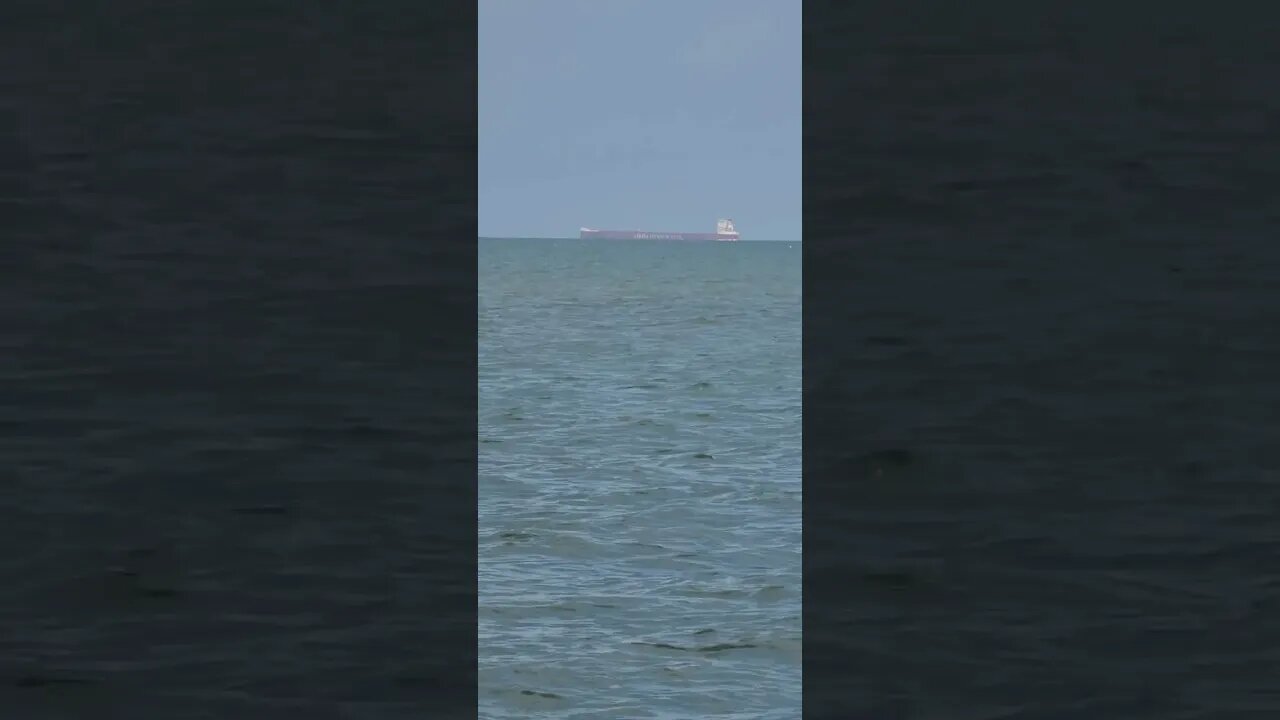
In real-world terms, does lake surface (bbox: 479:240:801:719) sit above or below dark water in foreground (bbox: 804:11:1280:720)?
below

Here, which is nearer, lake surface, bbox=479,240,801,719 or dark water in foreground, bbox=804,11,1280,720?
dark water in foreground, bbox=804,11,1280,720

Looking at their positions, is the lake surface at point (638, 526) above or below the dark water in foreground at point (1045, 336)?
below

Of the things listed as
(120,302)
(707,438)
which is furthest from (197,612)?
(707,438)

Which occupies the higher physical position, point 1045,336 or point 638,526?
point 1045,336

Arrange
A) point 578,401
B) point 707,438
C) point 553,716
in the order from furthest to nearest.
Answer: point 578,401, point 707,438, point 553,716

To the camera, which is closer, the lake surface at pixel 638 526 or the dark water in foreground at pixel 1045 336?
the dark water in foreground at pixel 1045 336

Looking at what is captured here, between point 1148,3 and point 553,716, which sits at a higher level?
point 1148,3

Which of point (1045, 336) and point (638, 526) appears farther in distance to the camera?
point (638, 526)

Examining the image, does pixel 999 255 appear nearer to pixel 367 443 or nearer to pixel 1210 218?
pixel 1210 218
